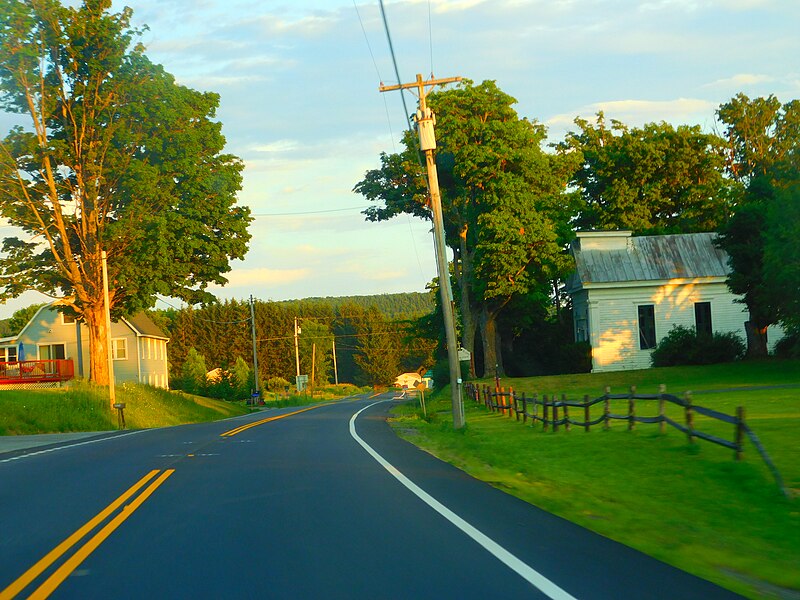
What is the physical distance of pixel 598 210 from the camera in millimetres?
65000

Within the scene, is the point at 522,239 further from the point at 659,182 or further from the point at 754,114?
the point at 754,114

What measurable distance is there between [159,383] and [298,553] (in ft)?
235

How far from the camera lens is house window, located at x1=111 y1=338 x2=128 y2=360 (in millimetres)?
68812

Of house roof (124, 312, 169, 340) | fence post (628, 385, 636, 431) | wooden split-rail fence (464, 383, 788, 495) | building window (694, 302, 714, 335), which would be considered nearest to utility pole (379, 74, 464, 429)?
wooden split-rail fence (464, 383, 788, 495)

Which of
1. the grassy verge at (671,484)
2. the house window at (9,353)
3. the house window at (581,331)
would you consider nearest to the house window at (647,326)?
the house window at (581,331)

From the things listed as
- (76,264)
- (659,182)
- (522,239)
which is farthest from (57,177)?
(659,182)

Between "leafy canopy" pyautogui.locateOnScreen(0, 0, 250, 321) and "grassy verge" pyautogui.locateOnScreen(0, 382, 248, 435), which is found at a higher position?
"leafy canopy" pyautogui.locateOnScreen(0, 0, 250, 321)

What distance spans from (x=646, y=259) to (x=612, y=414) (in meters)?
29.0

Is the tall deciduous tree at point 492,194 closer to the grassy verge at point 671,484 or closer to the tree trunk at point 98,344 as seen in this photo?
the tree trunk at point 98,344

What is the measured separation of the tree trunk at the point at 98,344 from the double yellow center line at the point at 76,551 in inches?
1316

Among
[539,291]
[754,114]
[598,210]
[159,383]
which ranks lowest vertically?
[159,383]

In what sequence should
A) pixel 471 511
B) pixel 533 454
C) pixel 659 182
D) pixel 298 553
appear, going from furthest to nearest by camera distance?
pixel 659 182 < pixel 533 454 < pixel 471 511 < pixel 298 553

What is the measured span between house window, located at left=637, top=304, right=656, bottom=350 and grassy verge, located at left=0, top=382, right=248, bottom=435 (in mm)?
24088

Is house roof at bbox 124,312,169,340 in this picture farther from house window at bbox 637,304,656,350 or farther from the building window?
the building window
